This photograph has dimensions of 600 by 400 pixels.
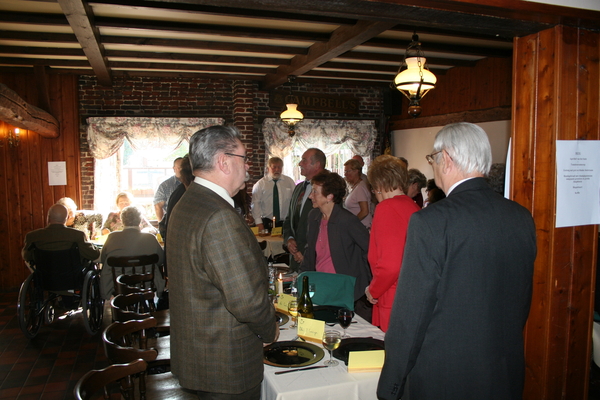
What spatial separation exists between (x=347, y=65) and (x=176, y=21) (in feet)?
9.93

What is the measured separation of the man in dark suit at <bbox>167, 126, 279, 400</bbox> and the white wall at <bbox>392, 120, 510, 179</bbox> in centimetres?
592

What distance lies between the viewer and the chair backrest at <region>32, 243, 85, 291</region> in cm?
463

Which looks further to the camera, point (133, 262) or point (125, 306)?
point (133, 262)

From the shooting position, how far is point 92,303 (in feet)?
16.0

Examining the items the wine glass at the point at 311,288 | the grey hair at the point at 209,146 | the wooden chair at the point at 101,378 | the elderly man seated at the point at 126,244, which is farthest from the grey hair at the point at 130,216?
the grey hair at the point at 209,146

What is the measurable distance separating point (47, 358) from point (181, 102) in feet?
16.1

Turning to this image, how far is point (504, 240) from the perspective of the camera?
58.7 inches

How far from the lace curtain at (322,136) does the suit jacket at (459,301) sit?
A: 697cm

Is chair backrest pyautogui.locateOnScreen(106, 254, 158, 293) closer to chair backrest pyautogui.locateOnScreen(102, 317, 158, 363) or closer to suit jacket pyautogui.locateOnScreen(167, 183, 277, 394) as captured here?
chair backrest pyautogui.locateOnScreen(102, 317, 158, 363)

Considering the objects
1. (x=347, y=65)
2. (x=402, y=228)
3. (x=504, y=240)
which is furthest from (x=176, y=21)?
(x=504, y=240)

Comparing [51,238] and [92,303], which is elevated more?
[51,238]

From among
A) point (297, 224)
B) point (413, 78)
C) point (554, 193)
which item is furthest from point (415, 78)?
point (554, 193)

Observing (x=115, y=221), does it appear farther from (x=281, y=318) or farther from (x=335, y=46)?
(x=281, y=318)

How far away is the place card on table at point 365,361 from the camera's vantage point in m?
1.87
